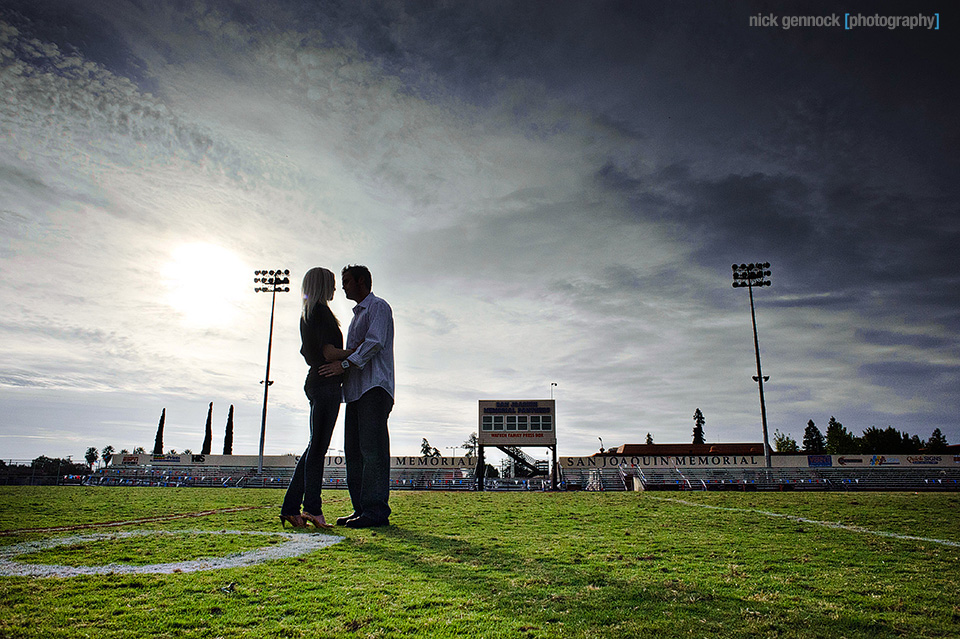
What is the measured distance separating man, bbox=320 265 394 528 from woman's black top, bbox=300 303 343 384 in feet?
0.52

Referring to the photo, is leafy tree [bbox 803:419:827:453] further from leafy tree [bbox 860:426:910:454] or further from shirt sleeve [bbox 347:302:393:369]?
shirt sleeve [bbox 347:302:393:369]

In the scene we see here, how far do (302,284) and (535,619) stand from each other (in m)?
4.86

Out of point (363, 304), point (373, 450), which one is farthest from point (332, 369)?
point (373, 450)

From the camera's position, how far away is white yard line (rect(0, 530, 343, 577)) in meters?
Result: 3.27

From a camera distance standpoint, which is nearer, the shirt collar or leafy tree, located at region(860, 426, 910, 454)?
the shirt collar

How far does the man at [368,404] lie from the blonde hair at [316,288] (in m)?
0.39

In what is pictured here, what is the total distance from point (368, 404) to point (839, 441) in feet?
345

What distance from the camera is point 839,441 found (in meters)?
88.0

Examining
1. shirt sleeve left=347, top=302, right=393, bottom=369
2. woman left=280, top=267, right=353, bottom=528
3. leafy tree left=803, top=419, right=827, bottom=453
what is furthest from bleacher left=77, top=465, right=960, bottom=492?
leafy tree left=803, top=419, right=827, bottom=453

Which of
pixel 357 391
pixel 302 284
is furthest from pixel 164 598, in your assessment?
pixel 302 284

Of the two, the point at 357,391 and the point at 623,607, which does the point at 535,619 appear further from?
the point at 357,391

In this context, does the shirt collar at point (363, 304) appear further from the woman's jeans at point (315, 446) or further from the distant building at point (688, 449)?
the distant building at point (688, 449)

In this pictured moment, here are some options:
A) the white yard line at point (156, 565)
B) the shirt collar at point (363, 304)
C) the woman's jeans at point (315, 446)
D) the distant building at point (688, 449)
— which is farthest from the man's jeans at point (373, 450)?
the distant building at point (688, 449)

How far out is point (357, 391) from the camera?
5789 millimetres
